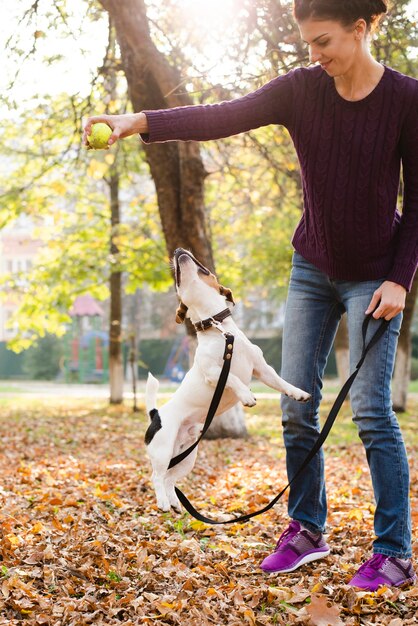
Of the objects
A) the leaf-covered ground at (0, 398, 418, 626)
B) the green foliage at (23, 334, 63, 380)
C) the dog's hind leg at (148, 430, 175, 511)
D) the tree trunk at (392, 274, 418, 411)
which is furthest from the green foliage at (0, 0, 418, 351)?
the green foliage at (23, 334, 63, 380)

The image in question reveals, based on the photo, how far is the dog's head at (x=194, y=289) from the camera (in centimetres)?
285

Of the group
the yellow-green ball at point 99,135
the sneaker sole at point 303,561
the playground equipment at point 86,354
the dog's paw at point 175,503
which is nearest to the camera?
the yellow-green ball at point 99,135

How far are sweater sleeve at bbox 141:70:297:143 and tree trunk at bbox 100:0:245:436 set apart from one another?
19.6 ft

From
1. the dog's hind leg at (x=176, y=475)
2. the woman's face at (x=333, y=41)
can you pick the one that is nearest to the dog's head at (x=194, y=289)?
the dog's hind leg at (x=176, y=475)

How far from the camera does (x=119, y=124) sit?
9.26ft

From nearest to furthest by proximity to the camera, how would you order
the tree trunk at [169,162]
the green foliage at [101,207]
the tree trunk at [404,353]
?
the tree trunk at [169,162] < the green foliage at [101,207] < the tree trunk at [404,353]

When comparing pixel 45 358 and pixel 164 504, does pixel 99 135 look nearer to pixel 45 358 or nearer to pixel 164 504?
pixel 164 504

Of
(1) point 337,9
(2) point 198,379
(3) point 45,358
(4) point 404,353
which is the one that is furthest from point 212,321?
(3) point 45,358

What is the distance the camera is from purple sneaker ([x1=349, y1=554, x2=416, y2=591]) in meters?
3.27

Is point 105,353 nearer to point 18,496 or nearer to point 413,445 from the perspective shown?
point 413,445

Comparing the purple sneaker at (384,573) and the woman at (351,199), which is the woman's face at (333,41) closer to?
the woman at (351,199)

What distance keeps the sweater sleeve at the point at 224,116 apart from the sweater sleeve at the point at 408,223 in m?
0.54

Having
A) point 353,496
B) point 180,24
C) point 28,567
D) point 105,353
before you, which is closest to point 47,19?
point 180,24

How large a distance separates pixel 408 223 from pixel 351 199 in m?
0.30
